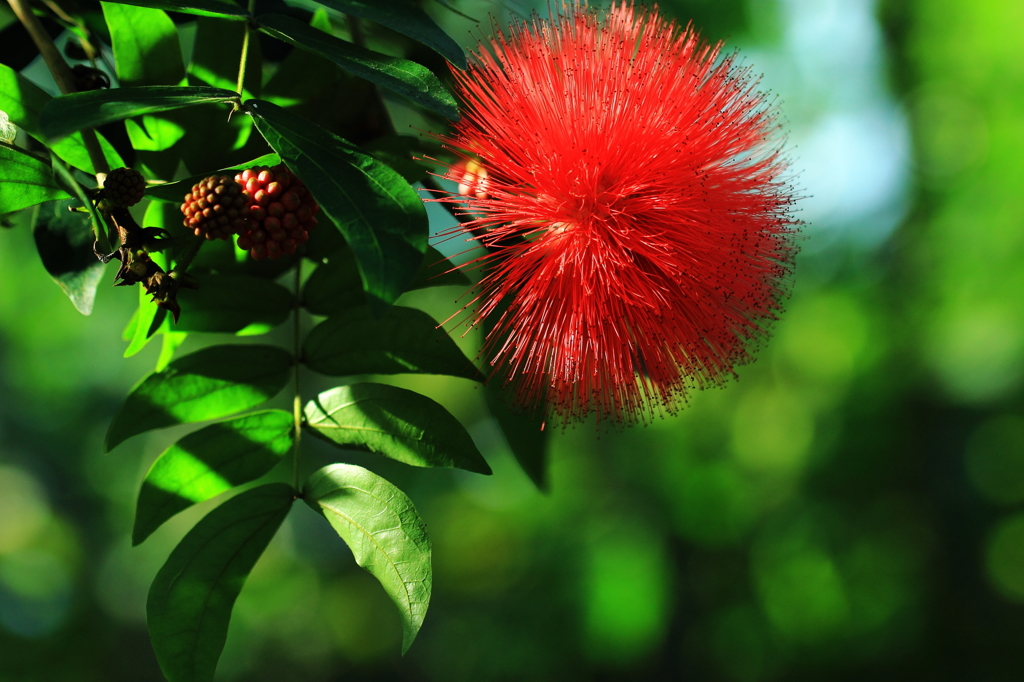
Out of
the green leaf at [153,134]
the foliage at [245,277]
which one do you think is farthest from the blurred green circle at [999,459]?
the green leaf at [153,134]

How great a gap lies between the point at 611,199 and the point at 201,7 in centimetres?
38

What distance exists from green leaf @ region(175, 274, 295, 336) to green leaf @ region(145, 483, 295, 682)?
0.51 ft

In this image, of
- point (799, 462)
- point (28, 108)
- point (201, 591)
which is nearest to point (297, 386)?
point (201, 591)

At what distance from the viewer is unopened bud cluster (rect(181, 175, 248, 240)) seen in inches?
16.8

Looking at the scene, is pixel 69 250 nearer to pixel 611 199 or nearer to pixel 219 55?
pixel 219 55

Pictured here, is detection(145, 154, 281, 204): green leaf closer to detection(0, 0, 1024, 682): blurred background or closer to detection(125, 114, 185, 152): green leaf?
detection(125, 114, 185, 152): green leaf

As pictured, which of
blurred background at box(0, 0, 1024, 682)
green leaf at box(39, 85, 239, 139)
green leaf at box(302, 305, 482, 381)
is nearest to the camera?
green leaf at box(39, 85, 239, 139)

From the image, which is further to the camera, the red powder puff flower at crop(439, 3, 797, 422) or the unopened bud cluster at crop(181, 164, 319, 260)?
the red powder puff flower at crop(439, 3, 797, 422)

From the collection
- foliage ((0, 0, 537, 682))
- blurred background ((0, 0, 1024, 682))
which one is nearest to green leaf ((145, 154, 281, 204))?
foliage ((0, 0, 537, 682))

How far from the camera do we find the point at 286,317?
2.11 feet

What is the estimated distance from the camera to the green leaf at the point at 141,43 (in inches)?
20.8

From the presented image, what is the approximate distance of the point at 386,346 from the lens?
575 mm

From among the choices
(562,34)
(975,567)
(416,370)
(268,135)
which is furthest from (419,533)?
(975,567)

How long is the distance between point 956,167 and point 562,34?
670 centimetres
